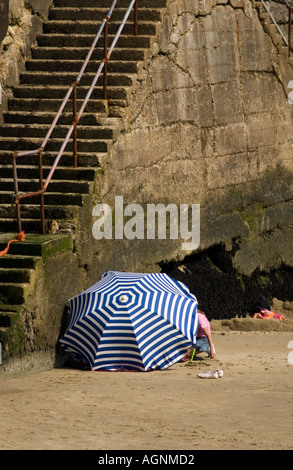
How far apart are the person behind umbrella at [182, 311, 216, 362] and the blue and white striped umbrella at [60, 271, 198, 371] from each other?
0.28 metres

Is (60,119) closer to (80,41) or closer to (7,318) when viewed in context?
(80,41)

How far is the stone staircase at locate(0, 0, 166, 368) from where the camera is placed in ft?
30.6

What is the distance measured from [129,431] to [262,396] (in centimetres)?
142

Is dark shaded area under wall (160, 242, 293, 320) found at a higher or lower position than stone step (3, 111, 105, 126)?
lower

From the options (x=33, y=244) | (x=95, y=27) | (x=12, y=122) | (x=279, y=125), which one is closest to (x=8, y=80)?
(x=12, y=122)

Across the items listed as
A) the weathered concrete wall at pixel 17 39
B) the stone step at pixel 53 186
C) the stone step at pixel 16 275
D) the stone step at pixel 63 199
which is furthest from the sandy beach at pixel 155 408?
the weathered concrete wall at pixel 17 39

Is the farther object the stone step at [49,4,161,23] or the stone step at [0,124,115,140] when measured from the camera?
the stone step at [49,4,161,23]

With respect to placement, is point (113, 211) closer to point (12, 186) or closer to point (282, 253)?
point (12, 186)

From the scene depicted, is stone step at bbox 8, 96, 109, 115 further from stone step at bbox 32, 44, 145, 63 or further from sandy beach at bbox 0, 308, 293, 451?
sandy beach at bbox 0, 308, 293, 451

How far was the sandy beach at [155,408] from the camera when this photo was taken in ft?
22.7

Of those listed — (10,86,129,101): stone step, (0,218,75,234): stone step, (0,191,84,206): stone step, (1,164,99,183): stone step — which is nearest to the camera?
(0,218,75,234): stone step

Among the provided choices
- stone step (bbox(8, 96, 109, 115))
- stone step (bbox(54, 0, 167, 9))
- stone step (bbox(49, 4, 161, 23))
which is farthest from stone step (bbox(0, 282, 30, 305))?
stone step (bbox(54, 0, 167, 9))

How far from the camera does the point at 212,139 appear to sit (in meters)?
12.7

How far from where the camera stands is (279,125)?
1445cm
